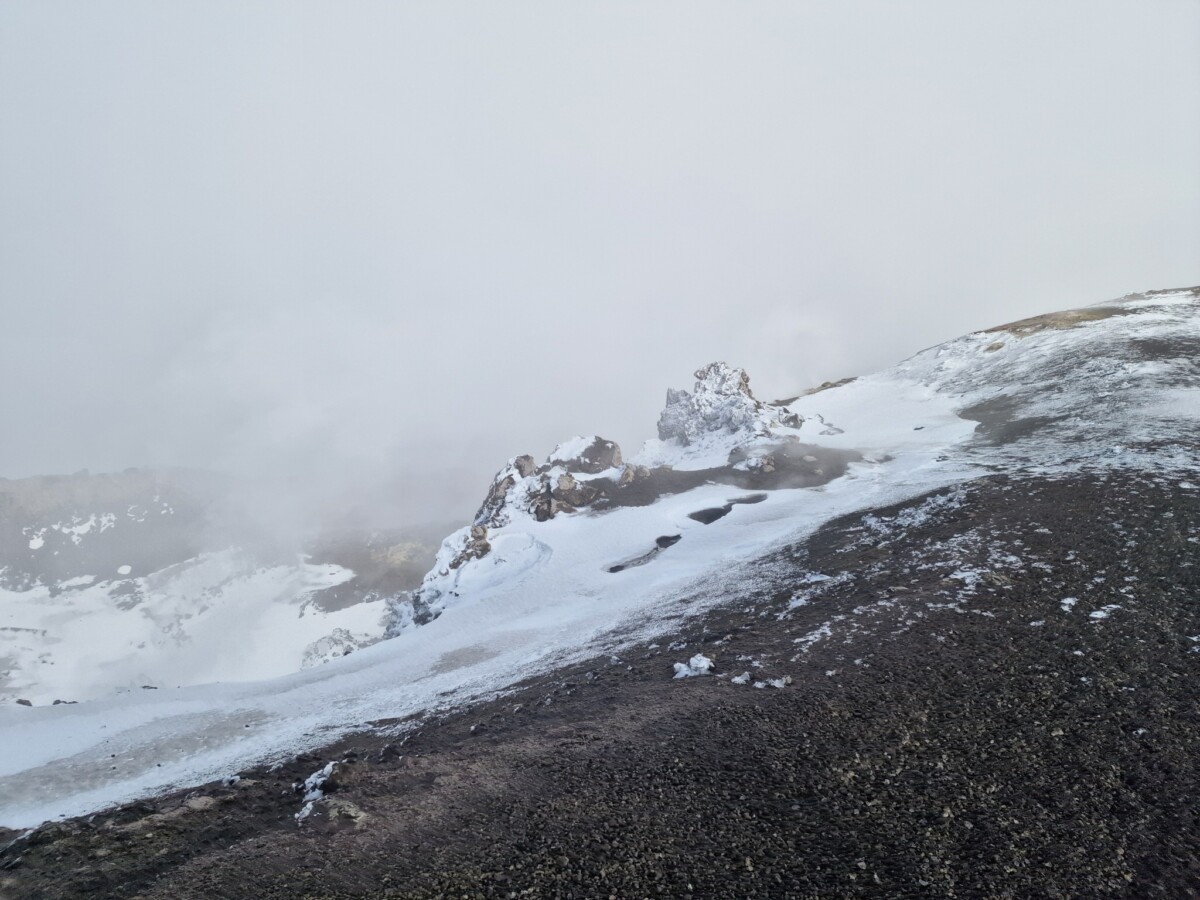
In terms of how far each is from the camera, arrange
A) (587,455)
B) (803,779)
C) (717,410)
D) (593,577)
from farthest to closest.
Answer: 1. (717,410)
2. (587,455)
3. (593,577)
4. (803,779)

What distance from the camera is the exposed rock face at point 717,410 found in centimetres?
Answer: 7825

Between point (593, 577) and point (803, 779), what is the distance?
31.7 metres

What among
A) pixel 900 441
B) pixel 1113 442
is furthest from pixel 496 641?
pixel 900 441

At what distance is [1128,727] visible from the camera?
1342cm

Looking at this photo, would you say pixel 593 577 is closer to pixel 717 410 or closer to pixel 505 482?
pixel 505 482

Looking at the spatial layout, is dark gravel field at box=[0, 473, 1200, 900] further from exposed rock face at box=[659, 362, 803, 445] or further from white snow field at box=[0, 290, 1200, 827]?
exposed rock face at box=[659, 362, 803, 445]

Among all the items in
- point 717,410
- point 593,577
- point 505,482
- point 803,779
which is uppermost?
point 717,410

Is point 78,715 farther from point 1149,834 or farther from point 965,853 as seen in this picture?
point 1149,834

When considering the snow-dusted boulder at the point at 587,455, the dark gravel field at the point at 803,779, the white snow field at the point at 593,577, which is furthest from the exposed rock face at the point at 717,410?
the dark gravel field at the point at 803,779

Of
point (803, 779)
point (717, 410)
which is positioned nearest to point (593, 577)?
point (803, 779)

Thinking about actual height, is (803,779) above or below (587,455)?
below

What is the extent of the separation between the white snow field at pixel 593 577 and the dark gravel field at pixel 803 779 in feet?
18.3

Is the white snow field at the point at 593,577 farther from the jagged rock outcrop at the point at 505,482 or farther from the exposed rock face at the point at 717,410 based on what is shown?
the jagged rock outcrop at the point at 505,482

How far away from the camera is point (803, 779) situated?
13.2 metres
